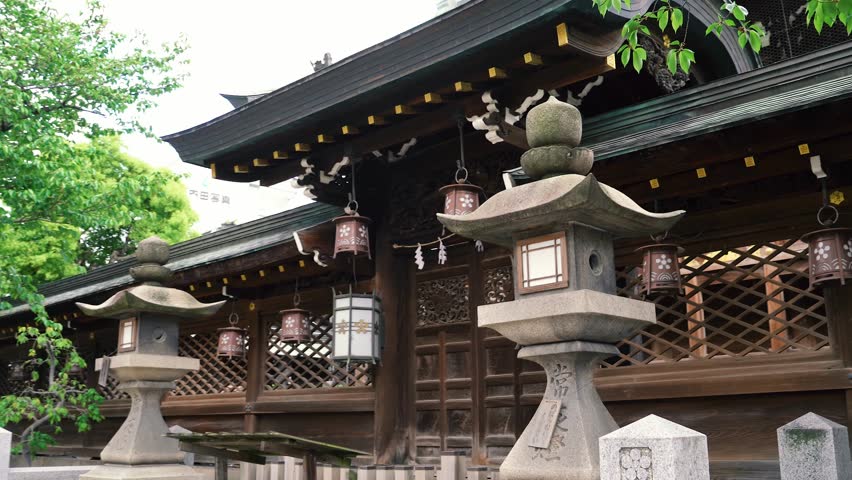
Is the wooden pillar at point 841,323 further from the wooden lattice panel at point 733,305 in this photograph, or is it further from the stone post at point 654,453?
the stone post at point 654,453

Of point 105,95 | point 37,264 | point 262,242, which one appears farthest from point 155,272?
point 37,264

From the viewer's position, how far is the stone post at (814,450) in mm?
5508

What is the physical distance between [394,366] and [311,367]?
2446 mm

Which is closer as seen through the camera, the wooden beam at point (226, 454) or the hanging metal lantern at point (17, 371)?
the wooden beam at point (226, 454)

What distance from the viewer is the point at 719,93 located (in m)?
7.04

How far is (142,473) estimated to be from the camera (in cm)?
826

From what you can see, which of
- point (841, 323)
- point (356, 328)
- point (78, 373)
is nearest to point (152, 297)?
point (356, 328)

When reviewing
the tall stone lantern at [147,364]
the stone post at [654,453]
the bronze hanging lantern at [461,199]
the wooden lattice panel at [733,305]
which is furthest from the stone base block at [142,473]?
the stone post at [654,453]

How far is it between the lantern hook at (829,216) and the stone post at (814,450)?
5.09 feet

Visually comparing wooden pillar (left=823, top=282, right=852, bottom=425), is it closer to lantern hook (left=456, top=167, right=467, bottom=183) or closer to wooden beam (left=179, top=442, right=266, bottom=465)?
lantern hook (left=456, top=167, right=467, bottom=183)

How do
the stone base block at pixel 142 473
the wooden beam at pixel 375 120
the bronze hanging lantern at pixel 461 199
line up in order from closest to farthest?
the bronze hanging lantern at pixel 461 199 → the stone base block at pixel 142 473 → the wooden beam at pixel 375 120

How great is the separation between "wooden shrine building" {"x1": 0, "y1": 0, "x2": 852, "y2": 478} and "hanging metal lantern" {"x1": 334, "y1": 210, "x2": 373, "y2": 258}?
496 millimetres

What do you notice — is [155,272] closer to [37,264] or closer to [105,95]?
[105,95]

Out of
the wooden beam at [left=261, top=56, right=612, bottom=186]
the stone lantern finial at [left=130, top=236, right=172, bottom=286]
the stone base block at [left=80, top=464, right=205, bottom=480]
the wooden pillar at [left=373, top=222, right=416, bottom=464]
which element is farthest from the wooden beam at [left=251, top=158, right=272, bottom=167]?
the stone base block at [left=80, top=464, right=205, bottom=480]
